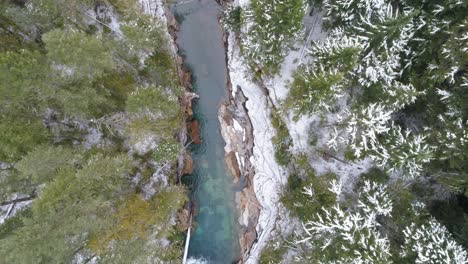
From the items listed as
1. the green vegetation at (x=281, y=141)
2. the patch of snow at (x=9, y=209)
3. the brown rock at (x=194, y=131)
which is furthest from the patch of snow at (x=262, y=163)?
the patch of snow at (x=9, y=209)

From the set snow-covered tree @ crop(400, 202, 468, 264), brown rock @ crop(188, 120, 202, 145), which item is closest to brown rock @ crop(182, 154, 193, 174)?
brown rock @ crop(188, 120, 202, 145)

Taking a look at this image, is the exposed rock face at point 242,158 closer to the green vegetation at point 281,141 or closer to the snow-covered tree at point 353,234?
the green vegetation at point 281,141

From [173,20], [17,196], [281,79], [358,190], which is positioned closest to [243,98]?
[281,79]

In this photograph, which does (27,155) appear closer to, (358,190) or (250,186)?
(250,186)

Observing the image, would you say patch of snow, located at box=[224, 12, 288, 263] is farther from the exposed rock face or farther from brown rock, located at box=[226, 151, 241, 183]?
brown rock, located at box=[226, 151, 241, 183]

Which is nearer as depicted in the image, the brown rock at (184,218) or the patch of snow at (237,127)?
the brown rock at (184,218)

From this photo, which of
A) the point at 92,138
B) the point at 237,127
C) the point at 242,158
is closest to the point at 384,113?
the point at 237,127
